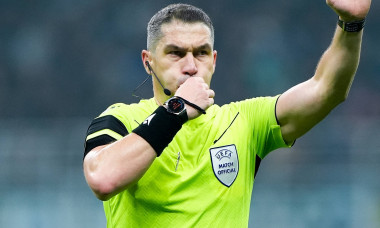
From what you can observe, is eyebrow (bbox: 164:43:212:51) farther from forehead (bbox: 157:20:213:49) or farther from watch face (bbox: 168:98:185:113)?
watch face (bbox: 168:98:185:113)

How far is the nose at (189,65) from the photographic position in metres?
3.79

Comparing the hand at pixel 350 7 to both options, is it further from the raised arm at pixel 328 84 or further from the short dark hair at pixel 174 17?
the short dark hair at pixel 174 17

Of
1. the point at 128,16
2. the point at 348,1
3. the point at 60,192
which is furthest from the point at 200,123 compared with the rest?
the point at 128,16

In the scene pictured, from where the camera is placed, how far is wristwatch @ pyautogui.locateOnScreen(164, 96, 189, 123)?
3492mm

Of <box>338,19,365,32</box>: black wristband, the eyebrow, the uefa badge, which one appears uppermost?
the eyebrow

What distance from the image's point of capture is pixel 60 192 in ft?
32.3

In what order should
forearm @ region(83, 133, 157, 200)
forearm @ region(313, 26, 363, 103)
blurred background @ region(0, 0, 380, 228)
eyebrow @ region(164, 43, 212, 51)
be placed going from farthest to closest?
1. blurred background @ region(0, 0, 380, 228)
2. eyebrow @ region(164, 43, 212, 51)
3. forearm @ region(313, 26, 363, 103)
4. forearm @ region(83, 133, 157, 200)

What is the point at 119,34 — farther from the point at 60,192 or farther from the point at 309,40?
the point at 60,192

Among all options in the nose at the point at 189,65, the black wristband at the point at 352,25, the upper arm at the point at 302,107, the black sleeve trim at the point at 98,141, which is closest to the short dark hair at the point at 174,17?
the nose at the point at 189,65

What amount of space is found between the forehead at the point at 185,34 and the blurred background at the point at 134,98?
5786 millimetres

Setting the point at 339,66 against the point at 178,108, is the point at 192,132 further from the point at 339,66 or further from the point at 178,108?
the point at 339,66

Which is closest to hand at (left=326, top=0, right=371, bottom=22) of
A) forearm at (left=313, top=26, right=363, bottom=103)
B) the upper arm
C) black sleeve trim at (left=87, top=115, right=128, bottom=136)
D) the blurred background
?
forearm at (left=313, top=26, right=363, bottom=103)

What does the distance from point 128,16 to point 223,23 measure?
5.65 feet

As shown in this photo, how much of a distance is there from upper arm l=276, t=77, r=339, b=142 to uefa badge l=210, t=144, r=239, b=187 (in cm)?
29
